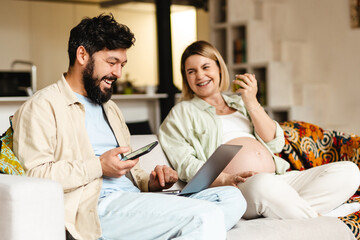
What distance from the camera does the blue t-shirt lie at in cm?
198

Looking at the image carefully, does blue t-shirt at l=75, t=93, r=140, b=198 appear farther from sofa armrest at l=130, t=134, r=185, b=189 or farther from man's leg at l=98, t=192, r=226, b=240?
sofa armrest at l=130, t=134, r=185, b=189

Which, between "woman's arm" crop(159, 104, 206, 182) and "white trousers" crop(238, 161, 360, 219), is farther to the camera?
"woman's arm" crop(159, 104, 206, 182)

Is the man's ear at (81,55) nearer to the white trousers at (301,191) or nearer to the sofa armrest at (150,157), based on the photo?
the sofa armrest at (150,157)

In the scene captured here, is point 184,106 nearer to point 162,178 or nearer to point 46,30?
point 162,178

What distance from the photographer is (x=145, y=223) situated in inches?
67.1

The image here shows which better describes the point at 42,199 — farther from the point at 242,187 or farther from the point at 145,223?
the point at 242,187

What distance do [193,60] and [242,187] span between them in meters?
0.74

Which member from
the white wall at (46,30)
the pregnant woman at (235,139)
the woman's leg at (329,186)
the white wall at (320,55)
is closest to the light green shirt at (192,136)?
the pregnant woman at (235,139)

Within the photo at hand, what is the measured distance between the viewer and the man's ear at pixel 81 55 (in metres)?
2.00

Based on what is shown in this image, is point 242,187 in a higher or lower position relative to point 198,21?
lower

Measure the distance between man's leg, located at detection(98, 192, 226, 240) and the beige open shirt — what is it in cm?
6

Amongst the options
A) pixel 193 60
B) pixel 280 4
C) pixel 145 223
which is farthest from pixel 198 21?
pixel 145 223

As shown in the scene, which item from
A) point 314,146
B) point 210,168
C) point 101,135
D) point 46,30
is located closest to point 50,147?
point 101,135

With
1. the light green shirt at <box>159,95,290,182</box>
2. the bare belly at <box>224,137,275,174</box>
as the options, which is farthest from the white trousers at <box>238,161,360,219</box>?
the light green shirt at <box>159,95,290,182</box>
